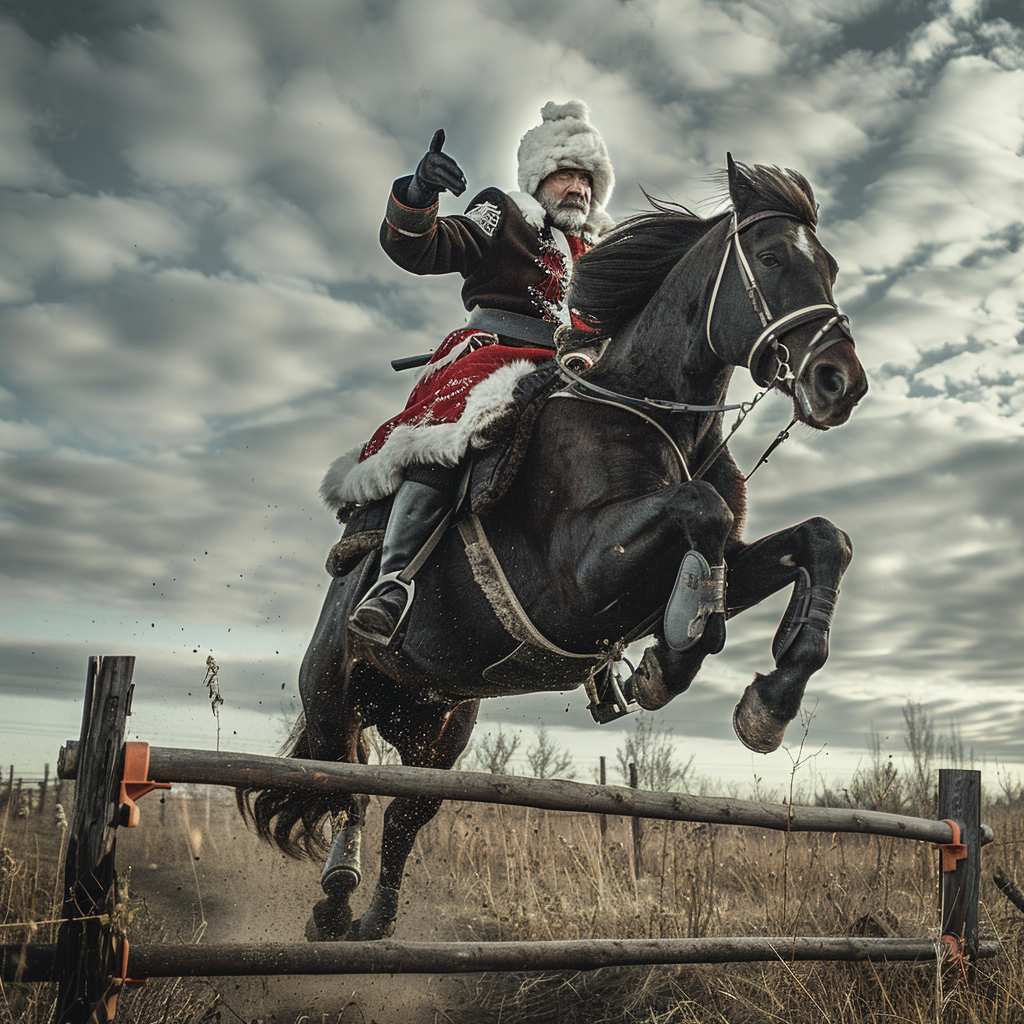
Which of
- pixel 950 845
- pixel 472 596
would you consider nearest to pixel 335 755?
pixel 472 596

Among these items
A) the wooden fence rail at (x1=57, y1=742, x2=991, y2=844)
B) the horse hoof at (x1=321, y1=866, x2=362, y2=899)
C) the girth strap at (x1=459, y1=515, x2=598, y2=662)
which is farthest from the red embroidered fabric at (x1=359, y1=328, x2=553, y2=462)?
the horse hoof at (x1=321, y1=866, x2=362, y2=899)

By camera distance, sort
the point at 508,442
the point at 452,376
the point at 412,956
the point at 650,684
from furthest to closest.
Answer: the point at 452,376 < the point at 508,442 < the point at 650,684 < the point at 412,956

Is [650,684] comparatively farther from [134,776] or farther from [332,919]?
[332,919]

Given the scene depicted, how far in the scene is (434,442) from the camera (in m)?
3.99

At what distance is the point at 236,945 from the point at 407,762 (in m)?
2.64

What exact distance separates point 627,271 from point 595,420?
709 millimetres

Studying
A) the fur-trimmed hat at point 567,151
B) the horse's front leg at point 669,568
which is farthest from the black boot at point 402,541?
the fur-trimmed hat at point 567,151

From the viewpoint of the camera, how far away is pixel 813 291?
323 centimetres

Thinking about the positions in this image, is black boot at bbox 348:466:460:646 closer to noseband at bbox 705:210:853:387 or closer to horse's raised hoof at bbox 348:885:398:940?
noseband at bbox 705:210:853:387

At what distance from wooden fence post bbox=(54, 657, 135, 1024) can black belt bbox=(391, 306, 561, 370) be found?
7.88 ft

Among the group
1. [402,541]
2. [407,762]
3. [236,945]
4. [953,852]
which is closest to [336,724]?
[407,762]

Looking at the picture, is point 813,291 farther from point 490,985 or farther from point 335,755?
point 490,985

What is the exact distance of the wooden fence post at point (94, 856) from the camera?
247 centimetres

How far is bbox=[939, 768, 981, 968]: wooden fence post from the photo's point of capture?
4188mm
